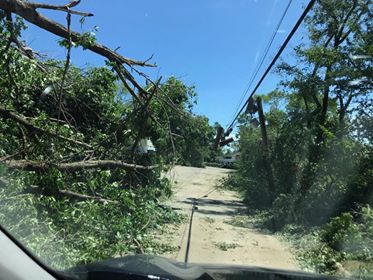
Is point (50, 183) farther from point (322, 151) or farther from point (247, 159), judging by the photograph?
point (247, 159)

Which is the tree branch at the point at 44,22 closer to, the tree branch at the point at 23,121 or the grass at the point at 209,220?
the tree branch at the point at 23,121

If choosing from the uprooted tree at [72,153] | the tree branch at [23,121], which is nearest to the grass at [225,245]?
the uprooted tree at [72,153]

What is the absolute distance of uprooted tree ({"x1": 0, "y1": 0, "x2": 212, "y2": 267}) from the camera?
21.9ft

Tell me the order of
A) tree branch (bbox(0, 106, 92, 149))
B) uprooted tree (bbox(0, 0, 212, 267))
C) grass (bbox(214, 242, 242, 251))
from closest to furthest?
1. uprooted tree (bbox(0, 0, 212, 267))
2. tree branch (bbox(0, 106, 92, 149))
3. grass (bbox(214, 242, 242, 251))

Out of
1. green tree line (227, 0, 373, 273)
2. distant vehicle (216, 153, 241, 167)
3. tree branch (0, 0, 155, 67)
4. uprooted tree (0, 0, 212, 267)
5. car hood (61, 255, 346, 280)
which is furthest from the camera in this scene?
distant vehicle (216, 153, 241, 167)

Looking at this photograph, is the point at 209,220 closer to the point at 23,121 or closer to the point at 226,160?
the point at 23,121

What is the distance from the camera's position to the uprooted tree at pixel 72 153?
6660 millimetres

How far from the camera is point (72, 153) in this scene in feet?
28.9

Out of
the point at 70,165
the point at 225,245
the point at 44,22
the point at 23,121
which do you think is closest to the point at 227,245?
the point at 225,245

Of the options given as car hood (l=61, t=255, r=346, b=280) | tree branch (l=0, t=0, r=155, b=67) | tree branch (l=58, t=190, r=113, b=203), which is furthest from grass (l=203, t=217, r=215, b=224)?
car hood (l=61, t=255, r=346, b=280)

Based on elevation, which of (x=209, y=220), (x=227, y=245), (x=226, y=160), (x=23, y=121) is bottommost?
(x=227, y=245)

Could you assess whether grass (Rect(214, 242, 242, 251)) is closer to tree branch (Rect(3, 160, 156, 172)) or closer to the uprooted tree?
the uprooted tree

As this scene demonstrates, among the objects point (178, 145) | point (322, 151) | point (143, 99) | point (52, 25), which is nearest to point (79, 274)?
point (52, 25)

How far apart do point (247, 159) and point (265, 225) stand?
11216 mm
